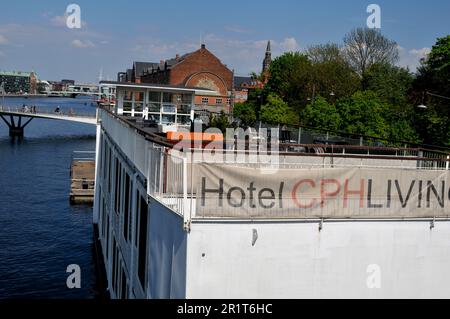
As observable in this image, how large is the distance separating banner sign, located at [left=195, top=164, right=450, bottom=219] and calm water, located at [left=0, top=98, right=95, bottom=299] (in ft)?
53.2

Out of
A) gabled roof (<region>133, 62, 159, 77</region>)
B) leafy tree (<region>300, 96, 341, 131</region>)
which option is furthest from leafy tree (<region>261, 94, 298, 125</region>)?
gabled roof (<region>133, 62, 159, 77</region>)

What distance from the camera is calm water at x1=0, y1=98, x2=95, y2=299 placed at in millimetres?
24488

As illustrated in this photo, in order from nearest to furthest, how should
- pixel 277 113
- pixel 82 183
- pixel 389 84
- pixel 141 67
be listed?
pixel 82 183 → pixel 277 113 → pixel 389 84 → pixel 141 67

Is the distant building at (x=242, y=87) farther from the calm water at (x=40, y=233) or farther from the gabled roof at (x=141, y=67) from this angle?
the calm water at (x=40, y=233)

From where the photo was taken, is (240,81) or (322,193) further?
(240,81)

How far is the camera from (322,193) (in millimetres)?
9594

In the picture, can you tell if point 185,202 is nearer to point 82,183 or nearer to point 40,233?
point 40,233

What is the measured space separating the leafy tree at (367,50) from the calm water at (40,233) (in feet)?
144

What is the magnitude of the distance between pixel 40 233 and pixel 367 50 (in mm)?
60175

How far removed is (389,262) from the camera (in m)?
9.80

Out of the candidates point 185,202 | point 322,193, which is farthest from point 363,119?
point 185,202

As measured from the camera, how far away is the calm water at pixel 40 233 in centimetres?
2449

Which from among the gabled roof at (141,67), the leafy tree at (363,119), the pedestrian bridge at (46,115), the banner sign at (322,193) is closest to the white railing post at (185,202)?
the banner sign at (322,193)
